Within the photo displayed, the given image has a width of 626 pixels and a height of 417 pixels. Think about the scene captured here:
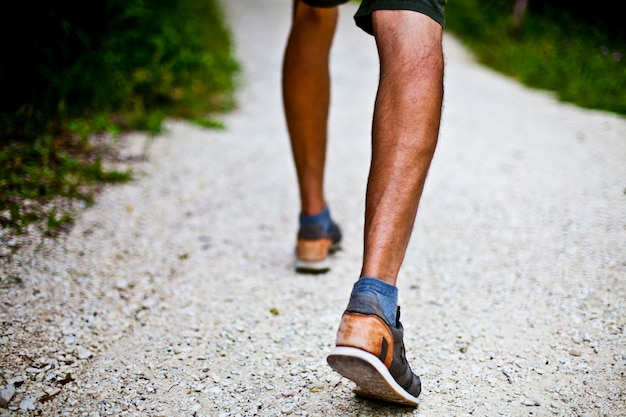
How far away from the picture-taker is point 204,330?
5.11ft

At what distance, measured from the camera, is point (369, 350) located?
1.00 metres

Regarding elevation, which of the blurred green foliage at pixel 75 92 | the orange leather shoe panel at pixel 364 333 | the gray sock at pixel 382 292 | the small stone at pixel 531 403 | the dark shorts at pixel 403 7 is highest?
the dark shorts at pixel 403 7

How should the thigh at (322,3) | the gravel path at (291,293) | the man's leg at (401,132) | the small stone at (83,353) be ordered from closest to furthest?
the man's leg at (401,132) → the gravel path at (291,293) → the small stone at (83,353) → the thigh at (322,3)

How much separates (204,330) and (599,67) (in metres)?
4.00

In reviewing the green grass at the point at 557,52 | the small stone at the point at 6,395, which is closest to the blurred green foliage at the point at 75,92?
the small stone at the point at 6,395

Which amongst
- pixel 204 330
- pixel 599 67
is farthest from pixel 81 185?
pixel 599 67

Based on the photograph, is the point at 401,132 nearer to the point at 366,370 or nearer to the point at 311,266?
the point at 366,370

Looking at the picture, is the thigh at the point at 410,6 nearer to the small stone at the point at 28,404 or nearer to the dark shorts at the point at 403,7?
the dark shorts at the point at 403,7

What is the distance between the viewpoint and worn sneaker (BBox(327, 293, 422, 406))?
1.00 metres

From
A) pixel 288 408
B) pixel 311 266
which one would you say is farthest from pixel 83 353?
pixel 311 266

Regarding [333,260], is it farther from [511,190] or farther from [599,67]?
[599,67]

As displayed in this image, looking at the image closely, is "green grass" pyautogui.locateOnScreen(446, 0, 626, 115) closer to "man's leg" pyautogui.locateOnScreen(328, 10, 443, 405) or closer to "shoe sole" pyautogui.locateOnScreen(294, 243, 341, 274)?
"shoe sole" pyautogui.locateOnScreen(294, 243, 341, 274)

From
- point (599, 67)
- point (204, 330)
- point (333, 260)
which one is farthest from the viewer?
point (599, 67)

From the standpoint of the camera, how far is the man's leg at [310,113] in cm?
173
